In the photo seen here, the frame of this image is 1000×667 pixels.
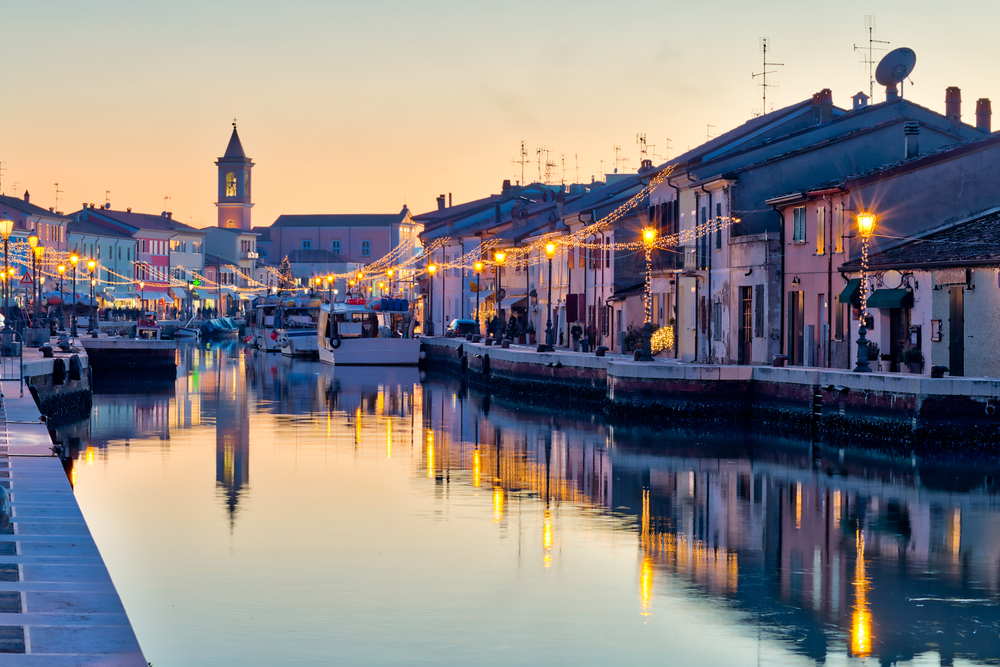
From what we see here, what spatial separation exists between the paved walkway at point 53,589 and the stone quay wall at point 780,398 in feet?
68.0

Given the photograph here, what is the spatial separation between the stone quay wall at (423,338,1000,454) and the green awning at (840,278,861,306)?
3.55 meters

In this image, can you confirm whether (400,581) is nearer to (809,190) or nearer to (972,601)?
(972,601)

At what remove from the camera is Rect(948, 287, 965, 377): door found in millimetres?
36812

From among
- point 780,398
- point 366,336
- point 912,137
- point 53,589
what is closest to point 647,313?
point 912,137

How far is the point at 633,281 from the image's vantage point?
6688 cm

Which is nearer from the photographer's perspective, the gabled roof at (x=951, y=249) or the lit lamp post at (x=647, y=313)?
the gabled roof at (x=951, y=249)

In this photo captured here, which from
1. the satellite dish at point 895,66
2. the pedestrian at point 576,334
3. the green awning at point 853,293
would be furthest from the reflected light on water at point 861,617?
the pedestrian at point 576,334

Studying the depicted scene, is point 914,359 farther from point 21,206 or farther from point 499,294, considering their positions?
point 21,206

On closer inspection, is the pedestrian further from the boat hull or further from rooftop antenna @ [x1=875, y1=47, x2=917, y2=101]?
rooftop antenna @ [x1=875, y1=47, x2=917, y2=101]

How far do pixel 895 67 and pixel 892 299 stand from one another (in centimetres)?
1557

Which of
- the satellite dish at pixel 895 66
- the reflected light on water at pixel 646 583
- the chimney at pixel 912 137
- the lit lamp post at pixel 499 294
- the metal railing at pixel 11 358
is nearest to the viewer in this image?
the reflected light on water at pixel 646 583

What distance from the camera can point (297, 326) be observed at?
111 m

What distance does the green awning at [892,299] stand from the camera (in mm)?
39000

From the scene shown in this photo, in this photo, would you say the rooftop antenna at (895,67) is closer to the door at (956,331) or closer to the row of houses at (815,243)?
the row of houses at (815,243)
